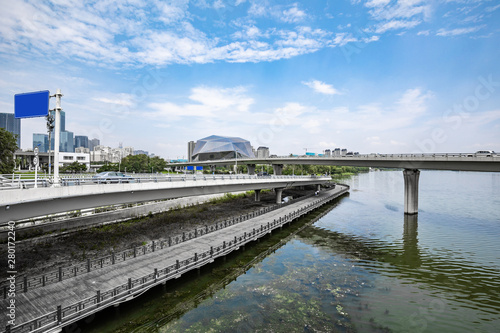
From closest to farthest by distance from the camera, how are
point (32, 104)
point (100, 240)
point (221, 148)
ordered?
point (32, 104), point (100, 240), point (221, 148)

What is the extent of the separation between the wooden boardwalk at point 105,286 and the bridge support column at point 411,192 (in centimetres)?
3692

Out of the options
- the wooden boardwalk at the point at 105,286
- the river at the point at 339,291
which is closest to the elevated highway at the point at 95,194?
the wooden boardwalk at the point at 105,286

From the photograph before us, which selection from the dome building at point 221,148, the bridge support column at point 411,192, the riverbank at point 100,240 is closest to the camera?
the riverbank at point 100,240

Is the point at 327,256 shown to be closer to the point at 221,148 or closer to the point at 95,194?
the point at 95,194

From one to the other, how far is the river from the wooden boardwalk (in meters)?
1.13

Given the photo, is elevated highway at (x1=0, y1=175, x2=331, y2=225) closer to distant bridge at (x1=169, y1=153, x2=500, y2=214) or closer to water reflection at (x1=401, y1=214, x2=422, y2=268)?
water reflection at (x1=401, y1=214, x2=422, y2=268)

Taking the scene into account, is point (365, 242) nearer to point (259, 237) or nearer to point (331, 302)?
point (259, 237)

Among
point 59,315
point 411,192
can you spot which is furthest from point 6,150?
point 411,192

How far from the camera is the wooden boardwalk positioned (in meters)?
13.1

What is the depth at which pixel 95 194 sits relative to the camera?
21844 millimetres

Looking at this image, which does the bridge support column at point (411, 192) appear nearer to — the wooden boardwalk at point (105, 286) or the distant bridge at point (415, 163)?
the distant bridge at point (415, 163)

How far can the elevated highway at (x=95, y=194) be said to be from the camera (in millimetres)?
16547

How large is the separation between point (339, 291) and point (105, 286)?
16.6m

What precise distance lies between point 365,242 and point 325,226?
880 centimetres
